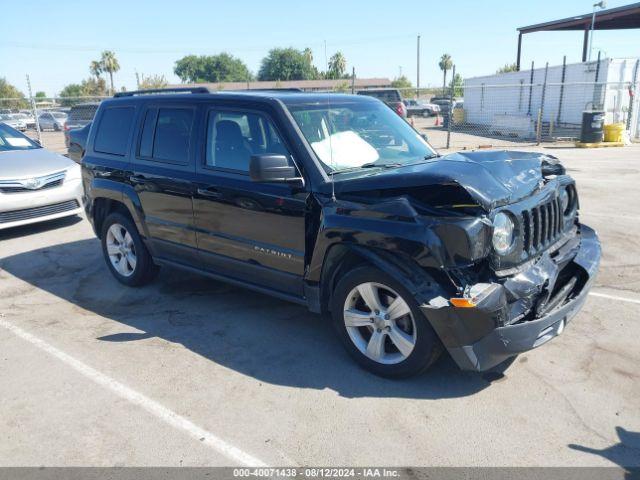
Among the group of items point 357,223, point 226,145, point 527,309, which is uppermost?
point 226,145

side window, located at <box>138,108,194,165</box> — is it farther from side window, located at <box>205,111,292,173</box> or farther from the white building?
the white building

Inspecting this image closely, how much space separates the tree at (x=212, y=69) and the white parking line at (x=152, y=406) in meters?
95.7

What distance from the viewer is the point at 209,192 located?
458cm

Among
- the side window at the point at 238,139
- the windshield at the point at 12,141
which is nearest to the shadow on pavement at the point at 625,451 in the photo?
the side window at the point at 238,139

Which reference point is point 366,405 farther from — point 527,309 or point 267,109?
point 267,109

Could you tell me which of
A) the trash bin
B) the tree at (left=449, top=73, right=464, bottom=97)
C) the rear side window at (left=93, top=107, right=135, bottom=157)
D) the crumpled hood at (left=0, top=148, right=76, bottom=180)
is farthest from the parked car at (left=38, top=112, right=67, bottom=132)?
the rear side window at (left=93, top=107, right=135, bottom=157)

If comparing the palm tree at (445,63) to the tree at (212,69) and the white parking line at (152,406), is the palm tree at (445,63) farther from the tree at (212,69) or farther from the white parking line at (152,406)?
the white parking line at (152,406)

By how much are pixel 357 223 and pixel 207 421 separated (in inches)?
61.6

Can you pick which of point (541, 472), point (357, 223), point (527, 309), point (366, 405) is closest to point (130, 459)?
point (366, 405)

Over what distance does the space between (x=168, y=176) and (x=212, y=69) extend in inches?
3867

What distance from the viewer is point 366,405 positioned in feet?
11.4

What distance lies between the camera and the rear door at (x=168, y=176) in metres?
4.82

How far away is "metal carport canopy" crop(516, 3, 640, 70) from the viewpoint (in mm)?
26586

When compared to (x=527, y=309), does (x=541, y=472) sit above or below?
below
